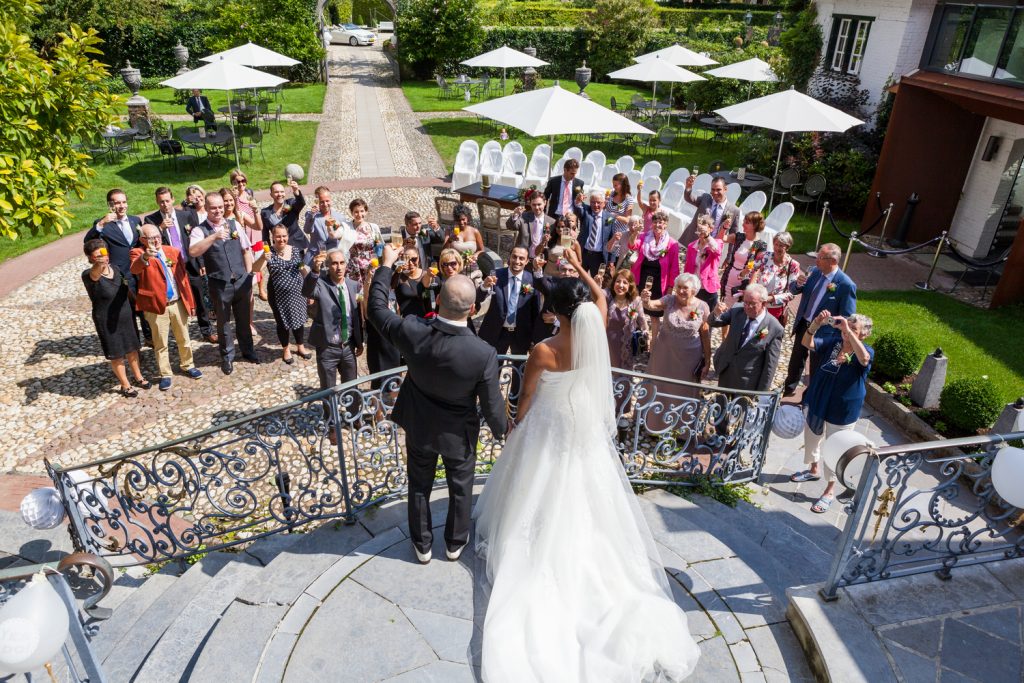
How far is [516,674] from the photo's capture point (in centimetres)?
393

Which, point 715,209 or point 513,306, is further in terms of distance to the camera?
point 715,209

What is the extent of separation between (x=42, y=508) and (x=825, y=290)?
7.92 metres

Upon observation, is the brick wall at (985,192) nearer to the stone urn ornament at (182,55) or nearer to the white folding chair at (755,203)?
the white folding chair at (755,203)

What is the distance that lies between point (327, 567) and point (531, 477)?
172 cm

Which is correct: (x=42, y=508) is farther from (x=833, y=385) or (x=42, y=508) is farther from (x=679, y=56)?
(x=679, y=56)

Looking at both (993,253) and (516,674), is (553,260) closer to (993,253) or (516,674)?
(516,674)

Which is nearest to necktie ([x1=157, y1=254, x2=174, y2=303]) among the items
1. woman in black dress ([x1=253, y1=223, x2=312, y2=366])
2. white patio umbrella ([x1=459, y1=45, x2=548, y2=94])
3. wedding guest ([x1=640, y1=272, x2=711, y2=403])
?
woman in black dress ([x1=253, y1=223, x2=312, y2=366])

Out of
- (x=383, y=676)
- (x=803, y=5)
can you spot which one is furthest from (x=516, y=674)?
(x=803, y=5)

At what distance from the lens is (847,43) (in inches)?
694

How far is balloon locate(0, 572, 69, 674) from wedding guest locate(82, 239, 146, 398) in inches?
208

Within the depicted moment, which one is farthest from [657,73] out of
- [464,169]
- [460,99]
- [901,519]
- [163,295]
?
[901,519]

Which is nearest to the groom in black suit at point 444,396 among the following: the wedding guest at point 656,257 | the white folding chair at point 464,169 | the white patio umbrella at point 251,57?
the wedding guest at point 656,257

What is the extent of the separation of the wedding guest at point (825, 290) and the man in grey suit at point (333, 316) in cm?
493

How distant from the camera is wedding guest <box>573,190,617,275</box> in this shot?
32.7 ft
